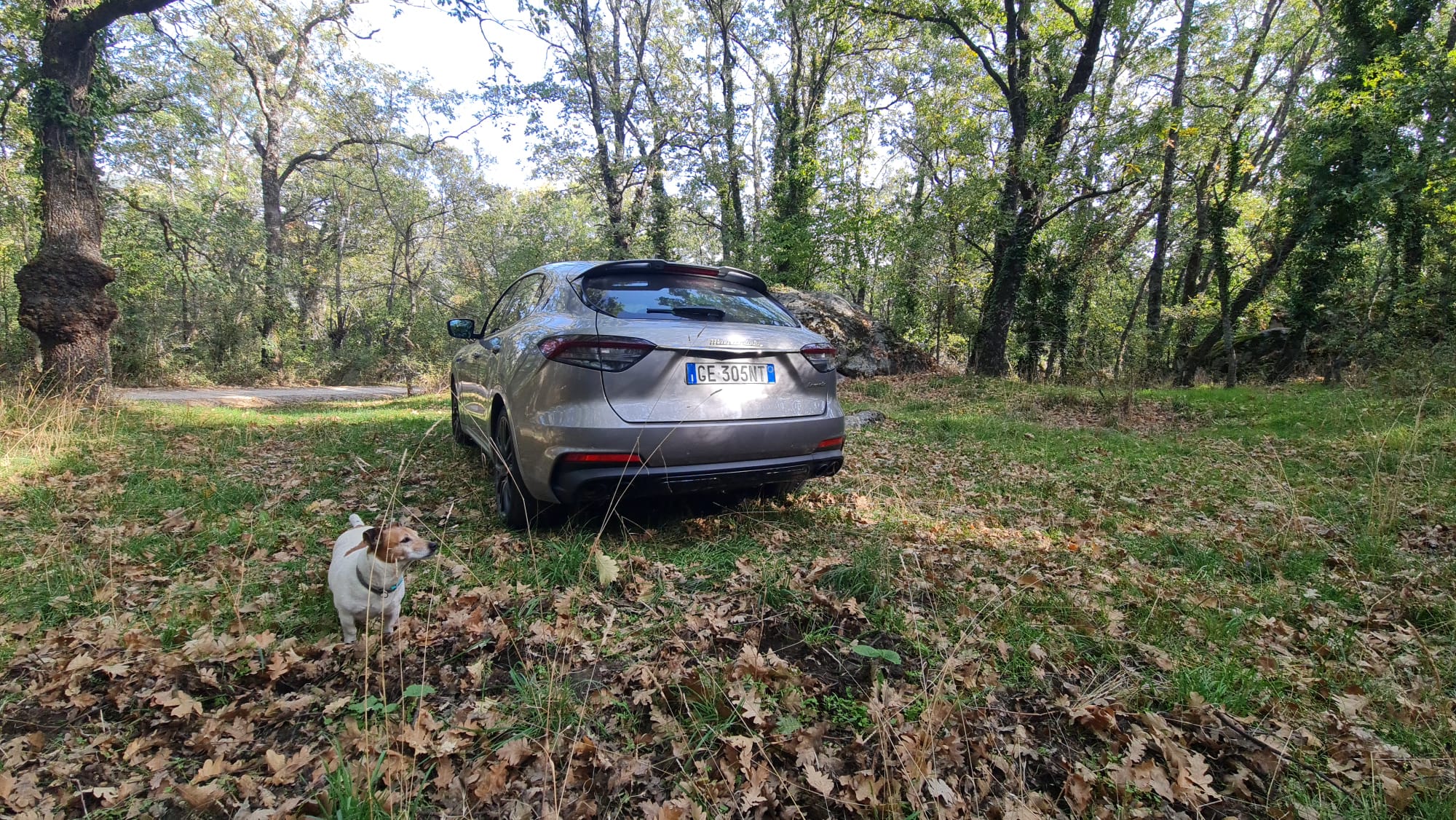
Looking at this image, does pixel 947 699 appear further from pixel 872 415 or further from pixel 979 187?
pixel 979 187

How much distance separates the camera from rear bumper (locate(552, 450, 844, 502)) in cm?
278

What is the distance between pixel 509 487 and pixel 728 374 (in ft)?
5.09

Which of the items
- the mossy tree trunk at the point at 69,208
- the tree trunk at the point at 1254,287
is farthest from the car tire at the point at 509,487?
the tree trunk at the point at 1254,287

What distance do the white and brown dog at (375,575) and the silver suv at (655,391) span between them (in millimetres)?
813

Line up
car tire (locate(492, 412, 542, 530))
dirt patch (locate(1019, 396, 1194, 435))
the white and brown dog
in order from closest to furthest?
the white and brown dog → car tire (locate(492, 412, 542, 530)) → dirt patch (locate(1019, 396, 1194, 435))

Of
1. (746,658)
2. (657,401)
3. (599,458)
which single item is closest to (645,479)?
(599,458)

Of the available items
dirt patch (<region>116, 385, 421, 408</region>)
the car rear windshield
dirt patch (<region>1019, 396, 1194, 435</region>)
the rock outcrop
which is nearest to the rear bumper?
the car rear windshield

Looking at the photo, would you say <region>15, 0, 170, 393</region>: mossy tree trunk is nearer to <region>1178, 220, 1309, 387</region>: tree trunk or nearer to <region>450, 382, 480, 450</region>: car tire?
<region>450, 382, 480, 450</region>: car tire

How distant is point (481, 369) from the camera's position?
4.21m

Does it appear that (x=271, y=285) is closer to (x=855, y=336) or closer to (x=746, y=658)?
(x=855, y=336)

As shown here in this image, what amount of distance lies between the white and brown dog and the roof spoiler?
1.80 metres

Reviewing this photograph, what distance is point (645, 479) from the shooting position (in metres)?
2.82

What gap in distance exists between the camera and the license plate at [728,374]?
293 centimetres

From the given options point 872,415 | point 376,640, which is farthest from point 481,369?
point 872,415
